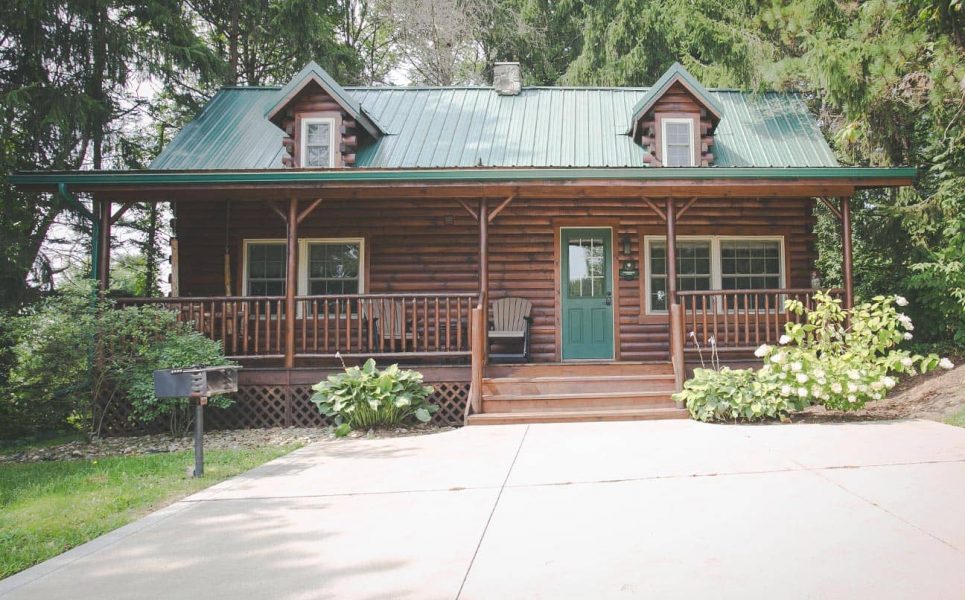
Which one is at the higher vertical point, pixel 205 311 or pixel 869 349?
pixel 205 311

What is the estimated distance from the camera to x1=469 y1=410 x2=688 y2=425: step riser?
Result: 7312mm

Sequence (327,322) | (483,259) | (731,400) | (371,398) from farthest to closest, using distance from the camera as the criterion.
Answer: (327,322) < (483,259) < (371,398) < (731,400)

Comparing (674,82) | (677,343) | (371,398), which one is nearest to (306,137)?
(371,398)

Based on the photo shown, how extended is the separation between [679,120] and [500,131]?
3181 millimetres

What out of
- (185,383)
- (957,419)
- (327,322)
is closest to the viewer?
(185,383)

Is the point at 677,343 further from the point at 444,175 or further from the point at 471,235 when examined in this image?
the point at 471,235

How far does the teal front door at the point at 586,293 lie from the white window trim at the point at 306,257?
11.1 ft

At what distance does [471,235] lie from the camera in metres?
10.2

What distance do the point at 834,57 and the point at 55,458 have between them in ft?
38.9

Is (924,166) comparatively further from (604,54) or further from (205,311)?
(205,311)

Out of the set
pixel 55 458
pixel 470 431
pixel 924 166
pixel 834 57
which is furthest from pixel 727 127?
pixel 55 458

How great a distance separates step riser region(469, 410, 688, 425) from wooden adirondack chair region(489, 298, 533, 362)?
245cm

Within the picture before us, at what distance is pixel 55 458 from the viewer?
677cm

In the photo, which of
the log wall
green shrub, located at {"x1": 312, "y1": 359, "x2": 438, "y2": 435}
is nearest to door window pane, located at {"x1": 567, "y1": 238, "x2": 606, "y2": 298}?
the log wall
